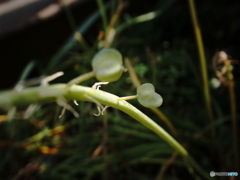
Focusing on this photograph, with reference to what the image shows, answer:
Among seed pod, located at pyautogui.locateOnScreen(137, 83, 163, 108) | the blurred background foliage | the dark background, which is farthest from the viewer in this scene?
the dark background

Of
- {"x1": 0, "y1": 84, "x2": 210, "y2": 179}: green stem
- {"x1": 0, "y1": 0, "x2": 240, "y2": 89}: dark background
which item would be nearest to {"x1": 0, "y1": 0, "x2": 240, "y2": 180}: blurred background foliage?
{"x1": 0, "y1": 0, "x2": 240, "y2": 89}: dark background

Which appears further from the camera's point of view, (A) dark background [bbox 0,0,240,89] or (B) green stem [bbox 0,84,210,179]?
(A) dark background [bbox 0,0,240,89]

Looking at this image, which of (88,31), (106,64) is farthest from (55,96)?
(88,31)

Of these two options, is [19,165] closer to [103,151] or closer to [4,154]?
[4,154]

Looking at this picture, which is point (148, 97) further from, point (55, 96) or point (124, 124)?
point (124, 124)

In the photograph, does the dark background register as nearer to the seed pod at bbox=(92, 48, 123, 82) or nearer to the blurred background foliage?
the blurred background foliage

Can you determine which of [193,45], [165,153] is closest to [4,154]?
[165,153]

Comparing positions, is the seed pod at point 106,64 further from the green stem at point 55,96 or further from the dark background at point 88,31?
the dark background at point 88,31
